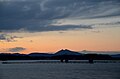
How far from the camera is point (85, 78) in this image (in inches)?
4434

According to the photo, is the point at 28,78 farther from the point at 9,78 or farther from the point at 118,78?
the point at 118,78

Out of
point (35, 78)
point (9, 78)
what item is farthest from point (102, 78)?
point (9, 78)

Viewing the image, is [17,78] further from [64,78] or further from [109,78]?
[109,78]

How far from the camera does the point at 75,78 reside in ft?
369

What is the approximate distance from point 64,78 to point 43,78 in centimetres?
646

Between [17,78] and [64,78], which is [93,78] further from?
[17,78]

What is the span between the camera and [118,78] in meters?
113

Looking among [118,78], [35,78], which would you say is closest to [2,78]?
[35,78]

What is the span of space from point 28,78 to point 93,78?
65.6 ft

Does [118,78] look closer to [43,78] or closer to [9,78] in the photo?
[43,78]

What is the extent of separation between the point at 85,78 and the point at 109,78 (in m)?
7.22

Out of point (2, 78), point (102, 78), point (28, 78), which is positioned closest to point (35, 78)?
point (28, 78)

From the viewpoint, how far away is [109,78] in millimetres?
112188

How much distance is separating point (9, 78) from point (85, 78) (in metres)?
24.0
